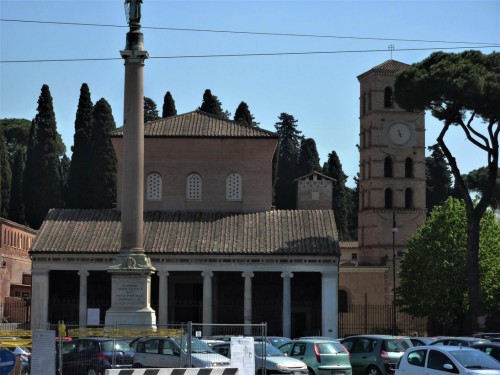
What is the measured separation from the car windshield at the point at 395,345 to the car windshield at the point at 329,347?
5.09 ft

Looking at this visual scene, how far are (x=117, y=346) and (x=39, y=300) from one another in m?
24.1

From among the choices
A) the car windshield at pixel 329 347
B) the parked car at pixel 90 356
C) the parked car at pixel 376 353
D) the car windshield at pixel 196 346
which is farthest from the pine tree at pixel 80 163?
the car windshield at pixel 196 346

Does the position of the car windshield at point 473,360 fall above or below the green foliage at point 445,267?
below

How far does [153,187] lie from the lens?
192 ft

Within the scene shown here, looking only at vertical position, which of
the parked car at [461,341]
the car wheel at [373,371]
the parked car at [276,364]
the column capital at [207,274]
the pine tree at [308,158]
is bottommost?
the car wheel at [373,371]

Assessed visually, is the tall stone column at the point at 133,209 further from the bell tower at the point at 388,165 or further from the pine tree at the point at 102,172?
the bell tower at the point at 388,165

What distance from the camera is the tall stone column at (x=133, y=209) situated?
37.9 metres

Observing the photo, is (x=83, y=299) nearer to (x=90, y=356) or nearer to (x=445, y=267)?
(x=445, y=267)

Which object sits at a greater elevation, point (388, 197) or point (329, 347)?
point (388, 197)

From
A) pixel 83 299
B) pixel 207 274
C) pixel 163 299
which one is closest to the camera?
pixel 83 299

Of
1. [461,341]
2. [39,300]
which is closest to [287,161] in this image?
[39,300]

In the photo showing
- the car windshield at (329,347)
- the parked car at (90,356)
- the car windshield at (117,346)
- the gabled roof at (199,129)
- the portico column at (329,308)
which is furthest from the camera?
the gabled roof at (199,129)

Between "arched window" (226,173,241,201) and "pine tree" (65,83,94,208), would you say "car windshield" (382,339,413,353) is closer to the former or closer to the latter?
"arched window" (226,173,241,201)

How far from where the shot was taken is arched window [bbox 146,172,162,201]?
5844 cm
